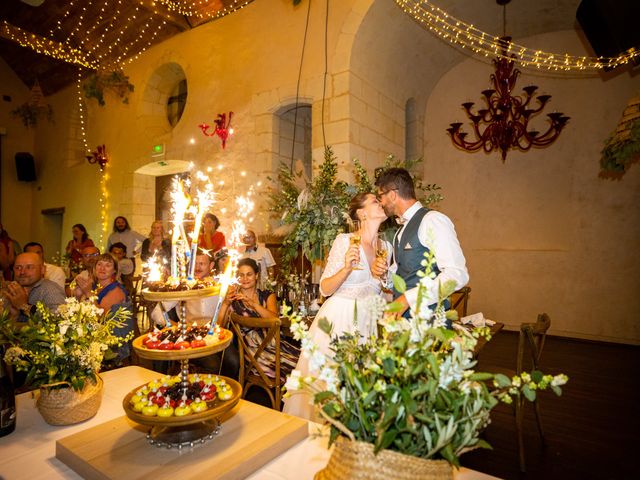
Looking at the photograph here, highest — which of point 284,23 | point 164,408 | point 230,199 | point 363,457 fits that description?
point 284,23

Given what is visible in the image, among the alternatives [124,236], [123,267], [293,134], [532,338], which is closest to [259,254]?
[123,267]

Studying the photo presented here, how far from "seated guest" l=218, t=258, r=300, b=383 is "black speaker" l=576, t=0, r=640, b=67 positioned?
4054 mm

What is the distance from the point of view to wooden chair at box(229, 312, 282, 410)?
8.60ft

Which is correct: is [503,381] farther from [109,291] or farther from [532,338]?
[109,291]

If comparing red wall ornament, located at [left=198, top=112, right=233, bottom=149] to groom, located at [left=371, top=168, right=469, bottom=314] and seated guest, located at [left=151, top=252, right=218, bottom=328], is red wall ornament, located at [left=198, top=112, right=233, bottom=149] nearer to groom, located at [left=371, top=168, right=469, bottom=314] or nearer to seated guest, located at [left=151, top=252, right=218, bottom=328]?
seated guest, located at [left=151, top=252, right=218, bottom=328]

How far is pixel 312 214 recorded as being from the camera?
373cm

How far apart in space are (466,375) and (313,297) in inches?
125

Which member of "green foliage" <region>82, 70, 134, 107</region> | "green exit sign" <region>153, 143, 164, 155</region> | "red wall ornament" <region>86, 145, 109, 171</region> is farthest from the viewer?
"red wall ornament" <region>86, 145, 109, 171</region>

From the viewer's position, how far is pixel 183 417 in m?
1.18

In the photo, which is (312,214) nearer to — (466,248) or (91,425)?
(91,425)

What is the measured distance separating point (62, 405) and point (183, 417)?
23.1 inches

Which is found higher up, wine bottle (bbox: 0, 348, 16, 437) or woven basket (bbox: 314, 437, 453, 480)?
woven basket (bbox: 314, 437, 453, 480)

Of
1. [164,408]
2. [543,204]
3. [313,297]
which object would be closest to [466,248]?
[543,204]

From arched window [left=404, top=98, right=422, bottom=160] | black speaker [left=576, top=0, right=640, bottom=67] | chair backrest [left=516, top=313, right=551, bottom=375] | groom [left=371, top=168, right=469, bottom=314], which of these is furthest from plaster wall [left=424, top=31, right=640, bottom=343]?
groom [left=371, top=168, right=469, bottom=314]
